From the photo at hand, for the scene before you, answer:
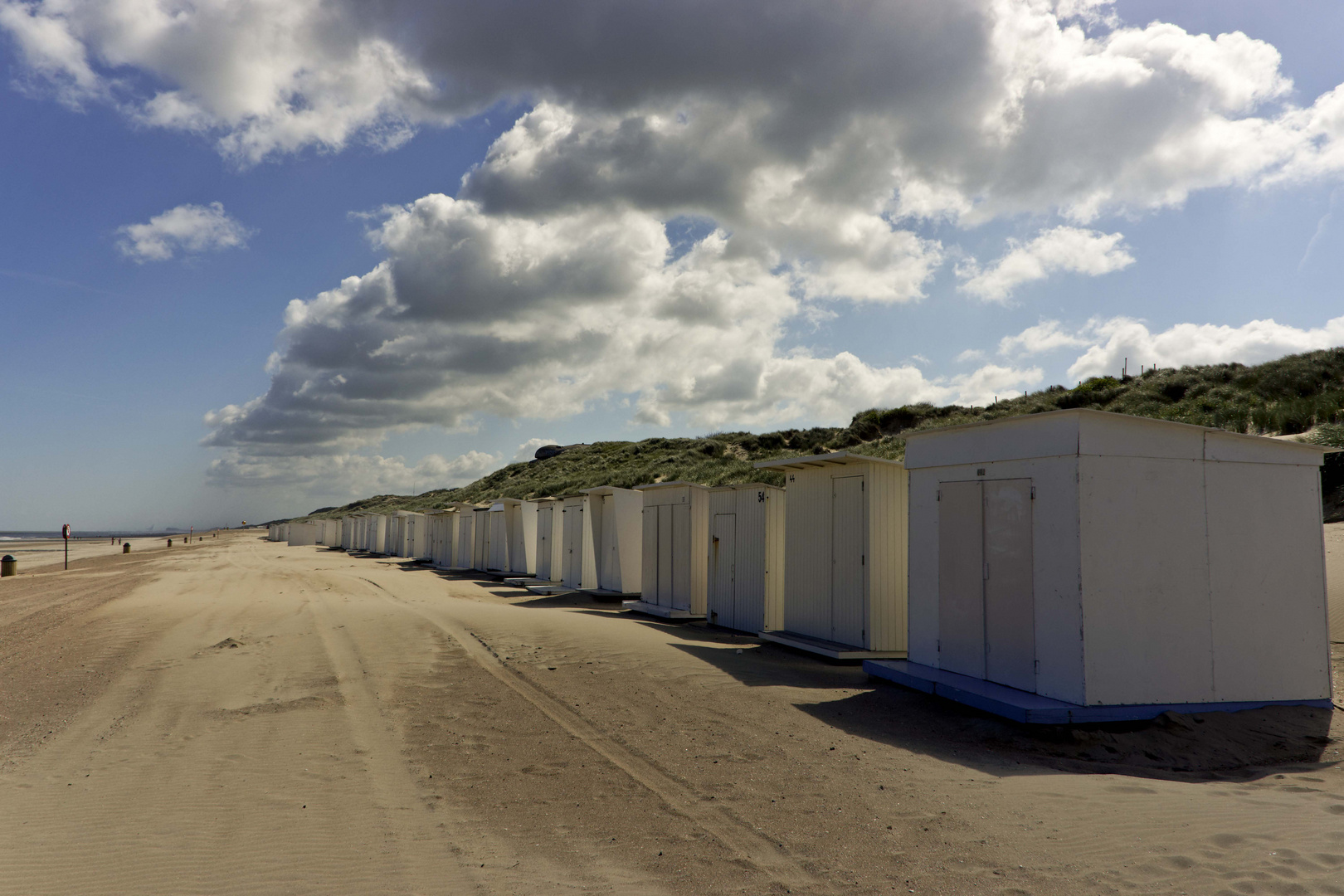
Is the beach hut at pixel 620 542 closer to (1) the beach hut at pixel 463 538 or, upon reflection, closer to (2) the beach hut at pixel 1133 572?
(2) the beach hut at pixel 1133 572

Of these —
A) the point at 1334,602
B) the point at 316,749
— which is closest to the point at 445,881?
the point at 316,749

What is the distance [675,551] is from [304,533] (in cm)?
5994

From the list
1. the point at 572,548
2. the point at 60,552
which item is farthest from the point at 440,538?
the point at 60,552

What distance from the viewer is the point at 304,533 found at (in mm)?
66875

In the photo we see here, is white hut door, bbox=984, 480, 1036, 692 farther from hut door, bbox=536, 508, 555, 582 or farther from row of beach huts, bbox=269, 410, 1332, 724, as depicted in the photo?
hut door, bbox=536, 508, 555, 582

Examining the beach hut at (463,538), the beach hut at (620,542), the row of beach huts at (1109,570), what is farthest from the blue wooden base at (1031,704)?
the beach hut at (463,538)

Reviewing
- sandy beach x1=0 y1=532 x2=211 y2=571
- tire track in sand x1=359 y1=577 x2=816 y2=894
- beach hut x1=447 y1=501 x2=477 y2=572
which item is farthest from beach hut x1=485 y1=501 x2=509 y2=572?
sandy beach x1=0 y1=532 x2=211 y2=571

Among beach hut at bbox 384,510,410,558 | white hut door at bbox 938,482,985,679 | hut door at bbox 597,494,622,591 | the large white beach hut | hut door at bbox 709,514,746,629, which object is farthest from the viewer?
beach hut at bbox 384,510,410,558

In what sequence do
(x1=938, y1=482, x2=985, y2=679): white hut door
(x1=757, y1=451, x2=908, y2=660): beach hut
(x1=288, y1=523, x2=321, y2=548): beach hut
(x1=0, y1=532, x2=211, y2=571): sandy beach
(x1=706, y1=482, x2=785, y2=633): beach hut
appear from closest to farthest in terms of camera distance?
(x1=938, y1=482, x2=985, y2=679): white hut door, (x1=757, y1=451, x2=908, y2=660): beach hut, (x1=706, y1=482, x2=785, y2=633): beach hut, (x1=0, y1=532, x2=211, y2=571): sandy beach, (x1=288, y1=523, x2=321, y2=548): beach hut

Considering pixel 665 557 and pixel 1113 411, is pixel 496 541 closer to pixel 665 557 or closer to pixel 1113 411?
pixel 665 557

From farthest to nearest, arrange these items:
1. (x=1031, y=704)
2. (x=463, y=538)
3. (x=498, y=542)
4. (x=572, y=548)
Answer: (x=463, y=538)
(x=498, y=542)
(x=572, y=548)
(x=1031, y=704)

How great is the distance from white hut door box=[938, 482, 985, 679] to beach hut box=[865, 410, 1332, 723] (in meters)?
0.03

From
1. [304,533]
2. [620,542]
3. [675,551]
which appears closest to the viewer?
[675,551]

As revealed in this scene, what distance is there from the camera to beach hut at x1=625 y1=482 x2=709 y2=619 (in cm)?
1595
